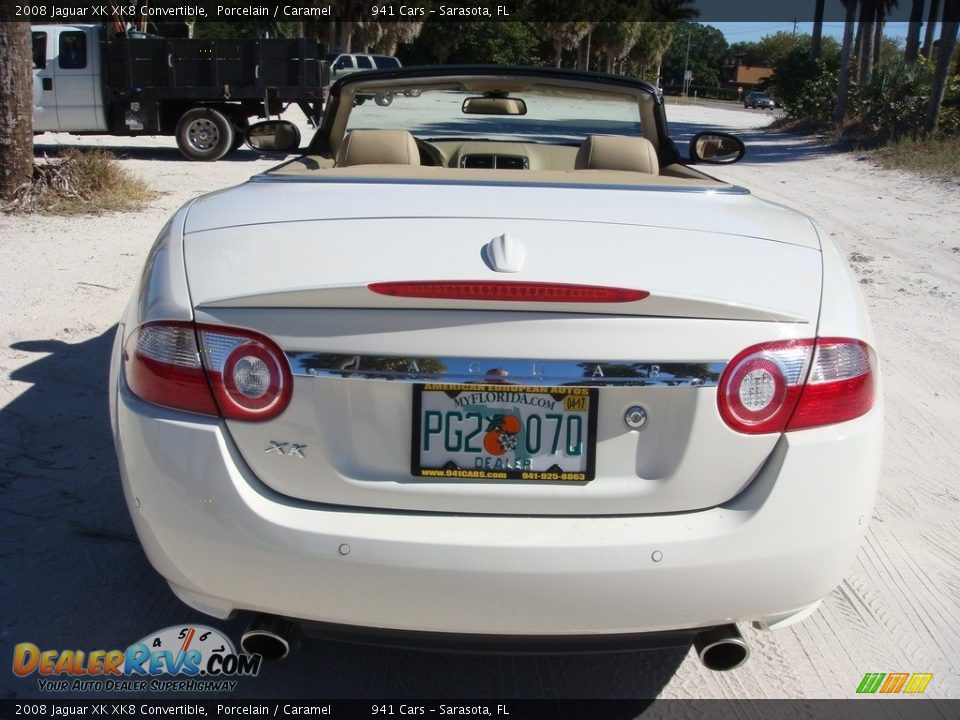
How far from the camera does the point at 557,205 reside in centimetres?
245

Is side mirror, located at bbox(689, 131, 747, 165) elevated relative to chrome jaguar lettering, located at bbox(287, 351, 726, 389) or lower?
elevated

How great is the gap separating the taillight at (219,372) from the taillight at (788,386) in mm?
998

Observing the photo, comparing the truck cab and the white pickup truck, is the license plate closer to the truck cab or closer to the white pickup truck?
the white pickup truck

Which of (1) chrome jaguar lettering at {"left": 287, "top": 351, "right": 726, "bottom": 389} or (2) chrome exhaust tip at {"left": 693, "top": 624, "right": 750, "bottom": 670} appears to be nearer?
(1) chrome jaguar lettering at {"left": 287, "top": 351, "right": 726, "bottom": 389}

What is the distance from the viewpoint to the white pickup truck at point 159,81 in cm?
1473

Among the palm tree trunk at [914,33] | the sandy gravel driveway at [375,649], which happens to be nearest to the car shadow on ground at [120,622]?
the sandy gravel driveway at [375,649]

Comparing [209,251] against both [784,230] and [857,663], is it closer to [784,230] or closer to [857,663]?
[784,230]

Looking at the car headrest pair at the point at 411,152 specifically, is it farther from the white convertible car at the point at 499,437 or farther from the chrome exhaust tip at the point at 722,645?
the chrome exhaust tip at the point at 722,645

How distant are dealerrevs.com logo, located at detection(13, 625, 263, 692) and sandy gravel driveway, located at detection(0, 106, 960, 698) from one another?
44mm

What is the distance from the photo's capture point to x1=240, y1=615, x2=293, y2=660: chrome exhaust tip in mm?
2182

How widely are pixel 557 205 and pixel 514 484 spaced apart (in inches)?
31.8

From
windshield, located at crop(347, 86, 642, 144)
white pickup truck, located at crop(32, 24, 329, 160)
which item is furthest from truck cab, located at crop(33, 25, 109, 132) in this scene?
windshield, located at crop(347, 86, 642, 144)

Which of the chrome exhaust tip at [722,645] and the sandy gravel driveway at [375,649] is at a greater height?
the chrome exhaust tip at [722,645]

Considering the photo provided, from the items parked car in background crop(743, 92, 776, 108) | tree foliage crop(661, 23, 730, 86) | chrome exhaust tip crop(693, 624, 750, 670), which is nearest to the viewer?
chrome exhaust tip crop(693, 624, 750, 670)
